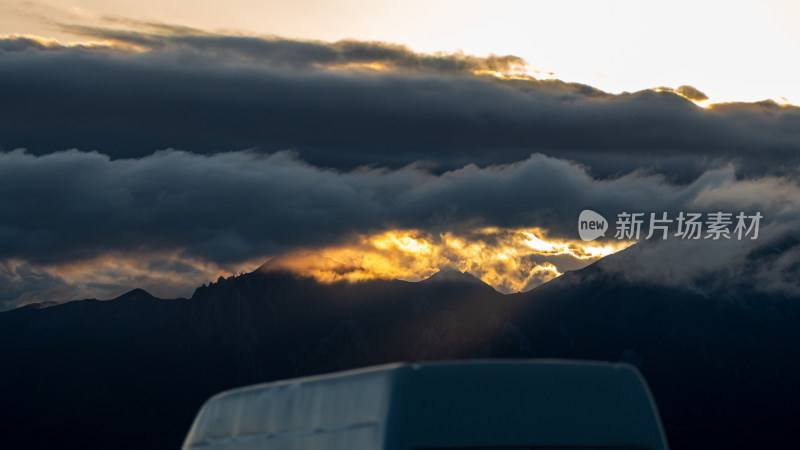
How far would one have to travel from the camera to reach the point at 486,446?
553 inches

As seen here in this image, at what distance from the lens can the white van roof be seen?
14008mm

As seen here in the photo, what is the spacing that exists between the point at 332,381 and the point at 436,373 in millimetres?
2620

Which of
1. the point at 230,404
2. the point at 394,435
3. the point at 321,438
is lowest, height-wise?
the point at 230,404

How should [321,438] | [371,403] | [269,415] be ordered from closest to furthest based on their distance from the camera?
[371,403]
[321,438]
[269,415]

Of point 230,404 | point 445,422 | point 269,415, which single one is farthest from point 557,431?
point 230,404

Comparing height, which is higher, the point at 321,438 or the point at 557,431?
the point at 557,431

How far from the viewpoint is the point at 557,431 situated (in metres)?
14.3

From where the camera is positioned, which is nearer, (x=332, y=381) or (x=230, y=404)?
(x=332, y=381)

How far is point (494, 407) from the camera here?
46.7 feet

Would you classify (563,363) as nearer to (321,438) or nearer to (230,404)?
(321,438)

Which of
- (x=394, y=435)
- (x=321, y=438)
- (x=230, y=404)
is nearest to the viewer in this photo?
(x=394, y=435)

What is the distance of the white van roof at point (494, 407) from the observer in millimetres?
14008

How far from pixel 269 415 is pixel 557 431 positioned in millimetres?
6293

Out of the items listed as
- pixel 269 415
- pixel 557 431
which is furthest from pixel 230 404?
pixel 557 431
